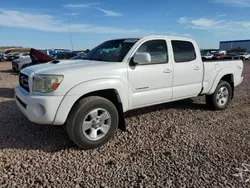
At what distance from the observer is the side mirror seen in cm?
378

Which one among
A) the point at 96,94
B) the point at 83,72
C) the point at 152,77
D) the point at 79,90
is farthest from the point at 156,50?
the point at 79,90

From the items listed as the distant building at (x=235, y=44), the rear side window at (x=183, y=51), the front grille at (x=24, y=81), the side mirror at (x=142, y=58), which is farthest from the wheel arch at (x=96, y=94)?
the distant building at (x=235, y=44)

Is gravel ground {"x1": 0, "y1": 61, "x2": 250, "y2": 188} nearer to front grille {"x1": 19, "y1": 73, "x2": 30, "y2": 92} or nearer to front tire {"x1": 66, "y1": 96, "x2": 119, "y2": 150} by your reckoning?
front tire {"x1": 66, "y1": 96, "x2": 119, "y2": 150}

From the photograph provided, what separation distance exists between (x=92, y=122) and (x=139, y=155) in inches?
35.7

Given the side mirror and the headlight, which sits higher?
the side mirror

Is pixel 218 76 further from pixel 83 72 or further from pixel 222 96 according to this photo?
pixel 83 72

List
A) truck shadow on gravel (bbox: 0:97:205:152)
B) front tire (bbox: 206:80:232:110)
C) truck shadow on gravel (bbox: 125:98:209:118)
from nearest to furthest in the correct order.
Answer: truck shadow on gravel (bbox: 0:97:205:152), truck shadow on gravel (bbox: 125:98:209:118), front tire (bbox: 206:80:232:110)

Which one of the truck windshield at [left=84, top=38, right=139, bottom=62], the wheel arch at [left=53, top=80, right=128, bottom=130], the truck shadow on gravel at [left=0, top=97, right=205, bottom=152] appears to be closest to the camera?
the wheel arch at [left=53, top=80, right=128, bottom=130]

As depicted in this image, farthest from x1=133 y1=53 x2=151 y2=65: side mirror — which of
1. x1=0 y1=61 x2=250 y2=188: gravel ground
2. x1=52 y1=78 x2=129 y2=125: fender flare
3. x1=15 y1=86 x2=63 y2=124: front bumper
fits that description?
x1=15 y1=86 x2=63 y2=124: front bumper

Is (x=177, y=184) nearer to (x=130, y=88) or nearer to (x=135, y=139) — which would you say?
(x=135, y=139)

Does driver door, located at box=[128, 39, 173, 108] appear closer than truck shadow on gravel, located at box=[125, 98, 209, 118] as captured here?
Yes

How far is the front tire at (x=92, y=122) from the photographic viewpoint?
3.32 meters

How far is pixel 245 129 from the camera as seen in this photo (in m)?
4.39

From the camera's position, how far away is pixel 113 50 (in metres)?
4.43
